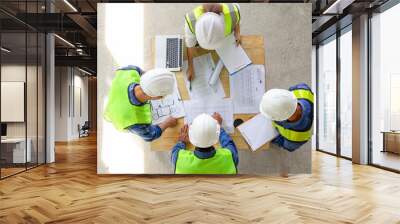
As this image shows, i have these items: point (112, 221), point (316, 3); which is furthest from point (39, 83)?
point (316, 3)

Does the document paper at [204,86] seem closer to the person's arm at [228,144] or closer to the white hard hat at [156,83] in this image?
the person's arm at [228,144]

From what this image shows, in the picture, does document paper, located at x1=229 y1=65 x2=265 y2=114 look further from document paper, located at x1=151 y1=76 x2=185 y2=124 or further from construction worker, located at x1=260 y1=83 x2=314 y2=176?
document paper, located at x1=151 y1=76 x2=185 y2=124

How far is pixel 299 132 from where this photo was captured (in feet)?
14.9

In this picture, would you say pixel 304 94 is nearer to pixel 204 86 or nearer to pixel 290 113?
pixel 290 113

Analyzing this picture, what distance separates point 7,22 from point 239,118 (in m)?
3.65

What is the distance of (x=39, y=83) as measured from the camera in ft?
21.4

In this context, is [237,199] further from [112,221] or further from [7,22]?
[7,22]

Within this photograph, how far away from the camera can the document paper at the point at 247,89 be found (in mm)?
4891

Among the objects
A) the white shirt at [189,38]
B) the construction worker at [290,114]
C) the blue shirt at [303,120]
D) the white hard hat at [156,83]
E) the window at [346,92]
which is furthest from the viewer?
the window at [346,92]

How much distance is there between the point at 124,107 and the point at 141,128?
360 mm

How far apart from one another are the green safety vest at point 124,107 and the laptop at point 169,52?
1.81 feet

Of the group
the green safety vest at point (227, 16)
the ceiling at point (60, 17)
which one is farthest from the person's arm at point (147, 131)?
the ceiling at point (60, 17)

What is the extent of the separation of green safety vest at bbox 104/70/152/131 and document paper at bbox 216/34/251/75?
1.18 meters

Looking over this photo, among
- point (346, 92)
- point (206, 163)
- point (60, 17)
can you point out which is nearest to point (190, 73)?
point (206, 163)
